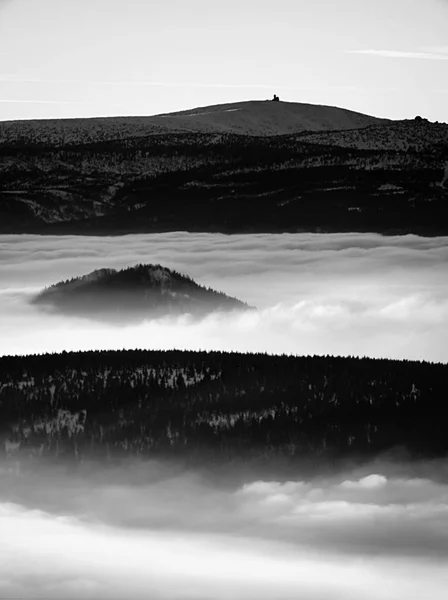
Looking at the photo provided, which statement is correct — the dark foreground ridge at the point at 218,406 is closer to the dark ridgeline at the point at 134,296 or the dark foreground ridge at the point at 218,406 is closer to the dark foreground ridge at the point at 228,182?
the dark ridgeline at the point at 134,296

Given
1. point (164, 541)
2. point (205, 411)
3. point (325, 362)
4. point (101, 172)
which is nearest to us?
point (164, 541)

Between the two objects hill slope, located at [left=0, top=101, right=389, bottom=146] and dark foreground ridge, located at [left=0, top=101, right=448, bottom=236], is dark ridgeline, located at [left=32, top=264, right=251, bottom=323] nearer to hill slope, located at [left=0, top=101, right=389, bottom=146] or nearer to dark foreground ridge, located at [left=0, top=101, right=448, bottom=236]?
dark foreground ridge, located at [left=0, top=101, right=448, bottom=236]

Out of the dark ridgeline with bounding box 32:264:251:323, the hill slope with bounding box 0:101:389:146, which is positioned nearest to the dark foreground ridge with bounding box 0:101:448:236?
the hill slope with bounding box 0:101:389:146

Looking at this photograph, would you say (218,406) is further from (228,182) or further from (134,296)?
(228,182)

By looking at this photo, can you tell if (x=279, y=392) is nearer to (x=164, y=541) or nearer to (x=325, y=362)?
(x=325, y=362)

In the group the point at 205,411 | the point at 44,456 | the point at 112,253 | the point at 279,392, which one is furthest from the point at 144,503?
the point at 112,253

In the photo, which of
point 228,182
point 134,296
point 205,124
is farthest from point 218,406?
point 205,124
